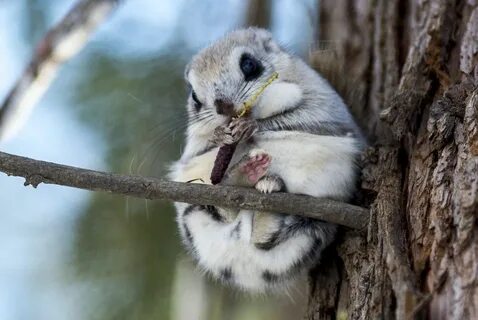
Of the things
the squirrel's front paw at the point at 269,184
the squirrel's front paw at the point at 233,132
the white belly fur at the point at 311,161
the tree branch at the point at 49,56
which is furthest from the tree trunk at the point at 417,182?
the tree branch at the point at 49,56

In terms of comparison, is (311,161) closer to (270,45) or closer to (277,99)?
(277,99)

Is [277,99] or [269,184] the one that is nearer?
[269,184]

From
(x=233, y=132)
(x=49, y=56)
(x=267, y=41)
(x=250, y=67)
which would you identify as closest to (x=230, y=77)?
(x=250, y=67)

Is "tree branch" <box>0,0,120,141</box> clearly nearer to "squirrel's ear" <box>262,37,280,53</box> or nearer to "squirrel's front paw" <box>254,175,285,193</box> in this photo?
"squirrel's ear" <box>262,37,280,53</box>

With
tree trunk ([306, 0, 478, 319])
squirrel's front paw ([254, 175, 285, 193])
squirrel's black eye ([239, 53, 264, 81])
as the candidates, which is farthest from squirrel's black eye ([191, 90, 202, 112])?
tree trunk ([306, 0, 478, 319])

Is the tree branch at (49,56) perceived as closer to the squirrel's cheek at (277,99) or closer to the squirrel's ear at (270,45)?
the squirrel's ear at (270,45)

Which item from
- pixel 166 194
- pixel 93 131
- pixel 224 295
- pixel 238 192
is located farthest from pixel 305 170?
pixel 93 131

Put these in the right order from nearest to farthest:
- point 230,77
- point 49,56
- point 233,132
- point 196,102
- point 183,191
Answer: point 183,191, point 233,132, point 230,77, point 196,102, point 49,56

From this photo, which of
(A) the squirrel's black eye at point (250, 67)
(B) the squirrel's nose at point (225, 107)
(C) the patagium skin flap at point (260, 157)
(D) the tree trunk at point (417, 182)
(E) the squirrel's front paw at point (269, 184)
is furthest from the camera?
(A) the squirrel's black eye at point (250, 67)
